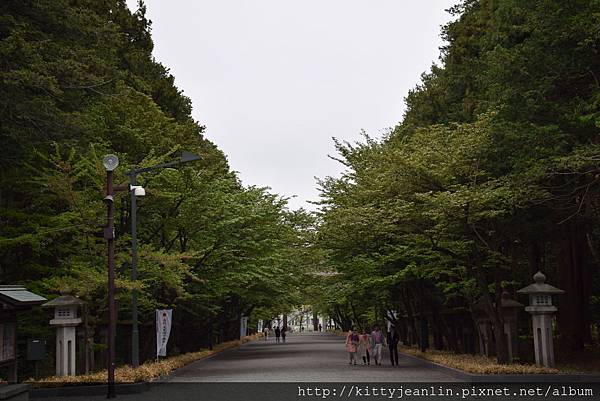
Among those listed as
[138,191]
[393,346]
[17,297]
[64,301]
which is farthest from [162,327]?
[393,346]

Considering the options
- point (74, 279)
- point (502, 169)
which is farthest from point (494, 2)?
point (74, 279)

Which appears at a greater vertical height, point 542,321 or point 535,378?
point 542,321

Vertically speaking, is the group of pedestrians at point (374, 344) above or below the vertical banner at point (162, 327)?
below

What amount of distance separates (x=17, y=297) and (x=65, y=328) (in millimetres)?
4366

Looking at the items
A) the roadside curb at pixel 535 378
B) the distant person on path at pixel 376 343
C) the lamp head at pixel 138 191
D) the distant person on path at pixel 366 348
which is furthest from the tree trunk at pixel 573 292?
the lamp head at pixel 138 191

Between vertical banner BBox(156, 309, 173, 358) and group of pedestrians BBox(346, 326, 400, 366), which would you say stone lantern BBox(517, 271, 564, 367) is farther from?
vertical banner BBox(156, 309, 173, 358)

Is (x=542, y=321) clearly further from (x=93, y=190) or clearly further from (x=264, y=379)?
(x=93, y=190)

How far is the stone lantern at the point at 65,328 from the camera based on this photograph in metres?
20.2

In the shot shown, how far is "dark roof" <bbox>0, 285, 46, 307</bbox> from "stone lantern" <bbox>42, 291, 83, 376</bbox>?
9.99ft

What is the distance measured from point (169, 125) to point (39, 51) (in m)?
9.31

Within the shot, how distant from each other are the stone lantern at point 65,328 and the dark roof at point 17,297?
3046 millimetres

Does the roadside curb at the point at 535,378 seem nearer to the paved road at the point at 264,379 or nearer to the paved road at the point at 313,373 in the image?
the paved road at the point at 264,379

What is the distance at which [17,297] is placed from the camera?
16.2 metres

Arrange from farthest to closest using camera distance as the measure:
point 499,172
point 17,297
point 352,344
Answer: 1. point 352,344
2. point 499,172
3. point 17,297
